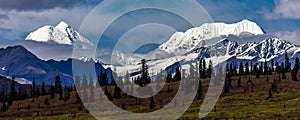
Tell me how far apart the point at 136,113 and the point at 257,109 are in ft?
110

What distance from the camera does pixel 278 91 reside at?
7013 inches

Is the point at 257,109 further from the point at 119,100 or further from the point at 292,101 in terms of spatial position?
the point at 119,100

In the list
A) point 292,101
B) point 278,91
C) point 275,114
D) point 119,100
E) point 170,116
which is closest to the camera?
point 275,114

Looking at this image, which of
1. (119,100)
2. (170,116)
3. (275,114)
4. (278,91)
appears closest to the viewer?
(275,114)

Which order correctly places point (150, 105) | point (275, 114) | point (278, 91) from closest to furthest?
1. point (275, 114)
2. point (150, 105)
3. point (278, 91)

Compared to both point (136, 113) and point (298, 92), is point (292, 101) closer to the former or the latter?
point (298, 92)

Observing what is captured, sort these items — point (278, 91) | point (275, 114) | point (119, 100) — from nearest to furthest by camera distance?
1. point (275, 114)
2. point (278, 91)
3. point (119, 100)


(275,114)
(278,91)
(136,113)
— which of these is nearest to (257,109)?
(275,114)

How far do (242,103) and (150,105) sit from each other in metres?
27.6

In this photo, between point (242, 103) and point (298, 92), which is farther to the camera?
point (298, 92)

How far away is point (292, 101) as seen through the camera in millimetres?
146875

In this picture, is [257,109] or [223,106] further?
[223,106]

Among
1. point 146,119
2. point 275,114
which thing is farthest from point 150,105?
point 275,114

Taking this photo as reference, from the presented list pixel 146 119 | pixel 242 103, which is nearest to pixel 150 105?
pixel 242 103
